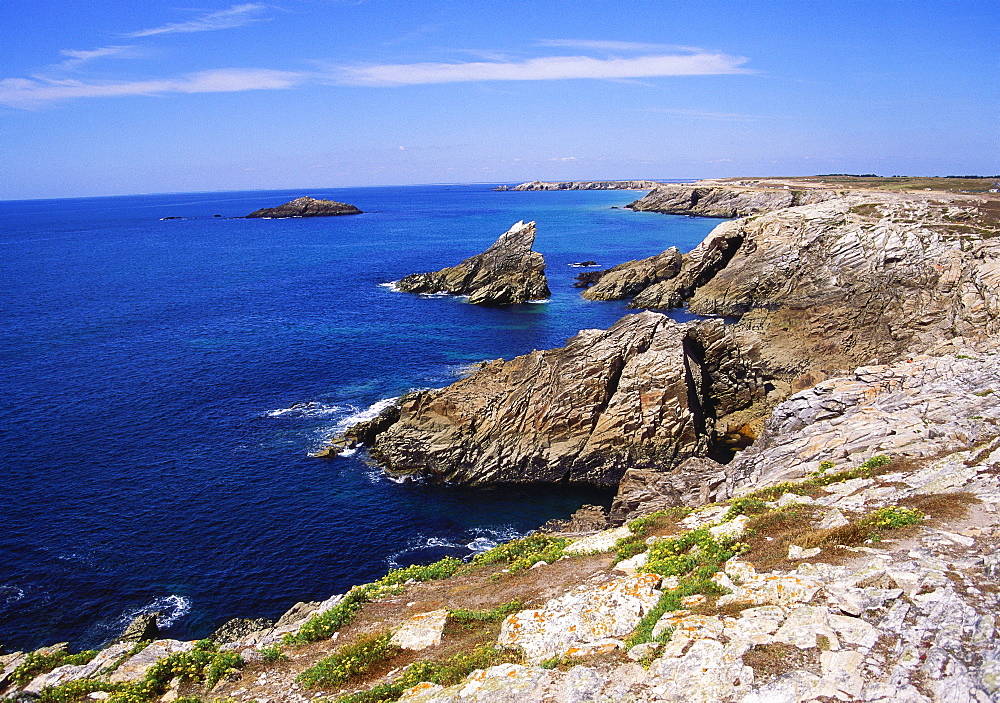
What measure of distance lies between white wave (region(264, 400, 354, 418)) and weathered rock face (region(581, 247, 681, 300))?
183ft

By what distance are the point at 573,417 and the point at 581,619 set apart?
2779 cm

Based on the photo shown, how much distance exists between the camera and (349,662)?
646 inches

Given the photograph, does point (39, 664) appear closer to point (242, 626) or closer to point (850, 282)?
point (242, 626)

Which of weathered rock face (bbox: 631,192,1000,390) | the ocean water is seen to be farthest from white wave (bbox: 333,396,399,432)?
weathered rock face (bbox: 631,192,1000,390)

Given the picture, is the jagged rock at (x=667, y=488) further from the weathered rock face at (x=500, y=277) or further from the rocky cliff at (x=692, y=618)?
the weathered rock face at (x=500, y=277)

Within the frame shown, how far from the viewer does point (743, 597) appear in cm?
1533

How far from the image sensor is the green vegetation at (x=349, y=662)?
1595cm

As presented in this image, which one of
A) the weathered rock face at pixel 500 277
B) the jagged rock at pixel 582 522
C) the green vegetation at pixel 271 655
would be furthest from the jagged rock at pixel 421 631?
the weathered rock face at pixel 500 277

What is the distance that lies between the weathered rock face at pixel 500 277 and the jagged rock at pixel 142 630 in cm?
7395

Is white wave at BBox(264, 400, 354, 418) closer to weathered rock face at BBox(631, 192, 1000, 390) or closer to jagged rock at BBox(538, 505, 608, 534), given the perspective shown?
jagged rock at BBox(538, 505, 608, 534)

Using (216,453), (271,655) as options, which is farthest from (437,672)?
(216,453)

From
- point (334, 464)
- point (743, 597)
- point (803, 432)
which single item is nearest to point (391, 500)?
point (334, 464)

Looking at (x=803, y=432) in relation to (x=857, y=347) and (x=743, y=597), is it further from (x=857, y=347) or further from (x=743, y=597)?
(x=857, y=347)

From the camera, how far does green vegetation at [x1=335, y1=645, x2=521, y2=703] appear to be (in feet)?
47.5
